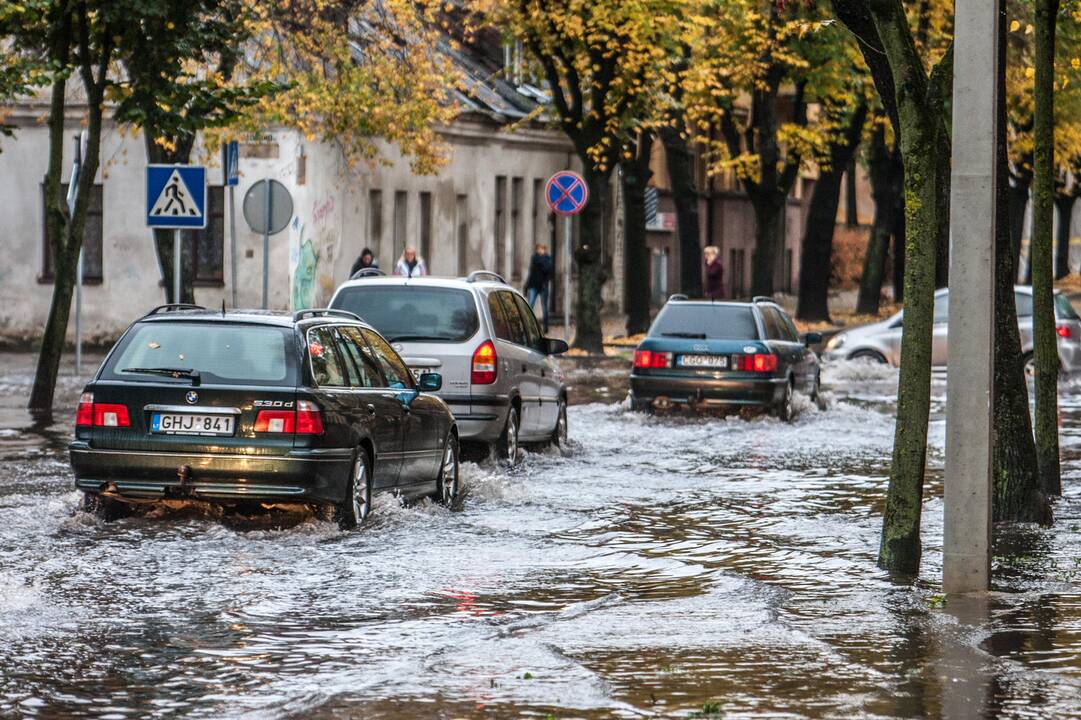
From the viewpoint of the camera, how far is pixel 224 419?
12555mm

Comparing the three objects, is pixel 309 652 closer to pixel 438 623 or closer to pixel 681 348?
pixel 438 623

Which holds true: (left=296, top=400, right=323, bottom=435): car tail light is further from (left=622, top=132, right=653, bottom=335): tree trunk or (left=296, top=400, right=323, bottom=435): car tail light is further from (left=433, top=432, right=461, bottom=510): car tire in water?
(left=622, top=132, right=653, bottom=335): tree trunk

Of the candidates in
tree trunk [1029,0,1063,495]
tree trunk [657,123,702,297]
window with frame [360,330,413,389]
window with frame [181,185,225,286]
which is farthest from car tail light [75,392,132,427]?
tree trunk [657,123,702,297]

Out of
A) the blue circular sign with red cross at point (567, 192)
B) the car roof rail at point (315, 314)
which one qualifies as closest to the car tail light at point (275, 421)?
the car roof rail at point (315, 314)

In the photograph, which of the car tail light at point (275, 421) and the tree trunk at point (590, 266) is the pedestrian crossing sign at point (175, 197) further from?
the tree trunk at point (590, 266)

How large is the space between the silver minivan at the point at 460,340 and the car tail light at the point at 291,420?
14.6ft

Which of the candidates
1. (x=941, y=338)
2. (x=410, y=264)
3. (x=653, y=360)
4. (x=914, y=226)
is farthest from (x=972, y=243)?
(x=410, y=264)

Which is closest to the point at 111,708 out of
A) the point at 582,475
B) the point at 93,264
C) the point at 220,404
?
the point at 220,404

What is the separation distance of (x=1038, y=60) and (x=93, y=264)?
2890 centimetres

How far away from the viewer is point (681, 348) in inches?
930

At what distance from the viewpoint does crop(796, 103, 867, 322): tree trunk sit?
47125 millimetres

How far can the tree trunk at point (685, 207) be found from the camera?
41.9m

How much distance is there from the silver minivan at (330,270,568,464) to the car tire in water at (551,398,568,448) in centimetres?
159

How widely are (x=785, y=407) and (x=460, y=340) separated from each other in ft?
24.0
